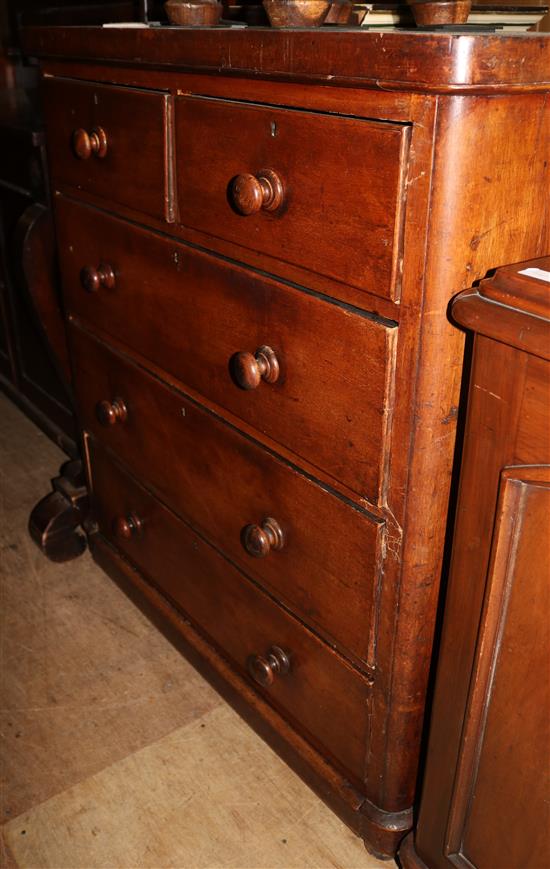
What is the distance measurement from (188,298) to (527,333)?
1.94 feet

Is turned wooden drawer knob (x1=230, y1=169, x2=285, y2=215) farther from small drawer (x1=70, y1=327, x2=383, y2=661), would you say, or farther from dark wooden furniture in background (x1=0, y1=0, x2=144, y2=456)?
dark wooden furniture in background (x1=0, y1=0, x2=144, y2=456)

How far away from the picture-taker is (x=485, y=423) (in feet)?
2.52

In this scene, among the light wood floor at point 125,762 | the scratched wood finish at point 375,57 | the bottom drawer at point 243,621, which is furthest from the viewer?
the light wood floor at point 125,762

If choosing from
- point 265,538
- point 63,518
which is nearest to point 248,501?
point 265,538

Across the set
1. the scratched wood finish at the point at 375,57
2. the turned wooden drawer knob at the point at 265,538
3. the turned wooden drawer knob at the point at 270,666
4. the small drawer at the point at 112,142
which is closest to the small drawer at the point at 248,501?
the turned wooden drawer knob at the point at 265,538

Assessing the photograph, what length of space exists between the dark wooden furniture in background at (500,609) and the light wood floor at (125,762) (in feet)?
1.19

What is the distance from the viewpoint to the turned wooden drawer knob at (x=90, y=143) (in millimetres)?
1220

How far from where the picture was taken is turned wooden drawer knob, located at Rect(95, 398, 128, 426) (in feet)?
4.79

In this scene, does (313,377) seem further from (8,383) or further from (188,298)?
(8,383)

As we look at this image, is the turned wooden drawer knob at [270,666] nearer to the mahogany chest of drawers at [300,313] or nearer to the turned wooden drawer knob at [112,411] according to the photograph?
the mahogany chest of drawers at [300,313]

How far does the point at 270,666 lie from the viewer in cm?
124

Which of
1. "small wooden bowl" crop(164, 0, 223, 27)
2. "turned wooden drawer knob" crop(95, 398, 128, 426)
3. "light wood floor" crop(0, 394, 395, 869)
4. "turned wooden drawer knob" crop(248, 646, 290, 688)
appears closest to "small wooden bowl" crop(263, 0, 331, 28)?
"small wooden bowl" crop(164, 0, 223, 27)

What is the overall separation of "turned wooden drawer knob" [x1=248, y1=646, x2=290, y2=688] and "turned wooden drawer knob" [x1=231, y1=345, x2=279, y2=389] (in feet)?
1.47

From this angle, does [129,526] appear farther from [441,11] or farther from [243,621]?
[441,11]
